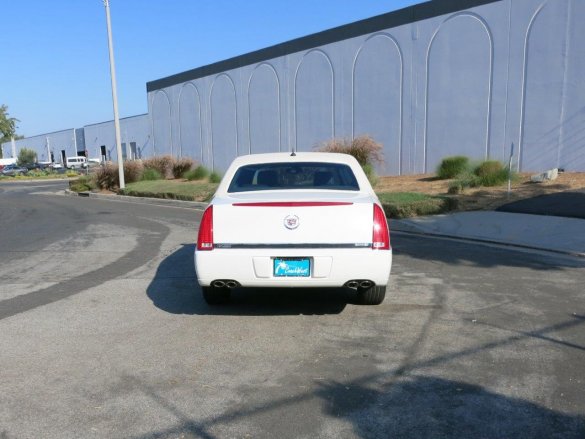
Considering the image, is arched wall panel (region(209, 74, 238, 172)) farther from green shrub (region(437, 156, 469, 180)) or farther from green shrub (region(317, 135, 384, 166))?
green shrub (region(437, 156, 469, 180))

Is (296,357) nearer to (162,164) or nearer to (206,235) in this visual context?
(206,235)

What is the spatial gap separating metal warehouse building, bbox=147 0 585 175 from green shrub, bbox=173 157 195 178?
3133 mm

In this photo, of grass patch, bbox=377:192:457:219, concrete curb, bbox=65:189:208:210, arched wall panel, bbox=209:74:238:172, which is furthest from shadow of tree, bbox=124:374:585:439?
arched wall panel, bbox=209:74:238:172

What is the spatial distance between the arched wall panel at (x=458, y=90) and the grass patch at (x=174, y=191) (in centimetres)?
900

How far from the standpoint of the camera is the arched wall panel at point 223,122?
33719 mm

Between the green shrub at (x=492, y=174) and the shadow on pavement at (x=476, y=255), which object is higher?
the green shrub at (x=492, y=174)

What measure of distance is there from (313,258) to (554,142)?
52.0 feet

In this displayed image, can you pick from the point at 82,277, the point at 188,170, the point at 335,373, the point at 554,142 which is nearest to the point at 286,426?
the point at 335,373

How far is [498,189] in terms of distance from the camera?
51.2 feet

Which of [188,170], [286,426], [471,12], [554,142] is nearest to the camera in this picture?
[286,426]

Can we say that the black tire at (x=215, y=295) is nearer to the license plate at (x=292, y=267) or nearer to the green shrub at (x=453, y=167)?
the license plate at (x=292, y=267)

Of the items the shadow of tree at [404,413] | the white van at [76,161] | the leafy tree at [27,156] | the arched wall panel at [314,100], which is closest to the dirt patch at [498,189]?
the arched wall panel at [314,100]

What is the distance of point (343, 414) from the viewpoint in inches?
133

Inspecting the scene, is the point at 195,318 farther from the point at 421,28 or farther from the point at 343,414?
the point at 421,28
